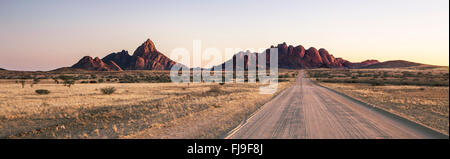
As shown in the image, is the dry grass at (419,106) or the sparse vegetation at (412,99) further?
the sparse vegetation at (412,99)

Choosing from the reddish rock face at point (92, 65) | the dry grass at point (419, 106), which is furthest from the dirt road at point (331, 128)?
the reddish rock face at point (92, 65)

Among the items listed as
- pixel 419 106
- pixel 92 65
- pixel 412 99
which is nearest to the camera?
pixel 419 106

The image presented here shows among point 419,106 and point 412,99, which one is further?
point 412,99

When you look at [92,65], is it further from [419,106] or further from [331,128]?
[331,128]

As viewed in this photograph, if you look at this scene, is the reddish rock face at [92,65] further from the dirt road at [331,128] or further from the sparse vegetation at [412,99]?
the dirt road at [331,128]

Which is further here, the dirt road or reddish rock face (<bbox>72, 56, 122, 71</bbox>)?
reddish rock face (<bbox>72, 56, 122, 71</bbox>)

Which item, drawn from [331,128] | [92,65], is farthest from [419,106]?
[92,65]

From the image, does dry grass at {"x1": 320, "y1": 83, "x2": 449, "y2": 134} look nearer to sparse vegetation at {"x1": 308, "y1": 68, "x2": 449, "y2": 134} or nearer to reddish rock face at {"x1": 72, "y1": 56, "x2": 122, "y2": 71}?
sparse vegetation at {"x1": 308, "y1": 68, "x2": 449, "y2": 134}

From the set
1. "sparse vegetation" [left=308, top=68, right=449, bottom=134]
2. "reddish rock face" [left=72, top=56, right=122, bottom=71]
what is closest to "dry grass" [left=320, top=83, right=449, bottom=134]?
"sparse vegetation" [left=308, top=68, right=449, bottom=134]

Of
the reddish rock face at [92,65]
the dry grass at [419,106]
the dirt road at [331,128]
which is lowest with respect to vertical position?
the dry grass at [419,106]

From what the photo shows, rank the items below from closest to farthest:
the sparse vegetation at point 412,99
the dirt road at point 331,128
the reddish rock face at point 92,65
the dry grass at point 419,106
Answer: the dirt road at point 331,128 → the dry grass at point 419,106 → the sparse vegetation at point 412,99 → the reddish rock face at point 92,65
